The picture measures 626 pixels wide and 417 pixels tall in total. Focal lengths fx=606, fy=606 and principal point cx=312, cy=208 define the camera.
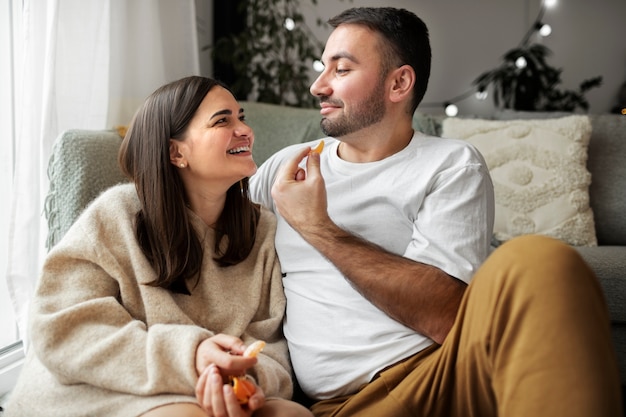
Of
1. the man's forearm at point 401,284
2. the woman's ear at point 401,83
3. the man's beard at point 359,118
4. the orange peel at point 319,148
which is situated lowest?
the man's forearm at point 401,284

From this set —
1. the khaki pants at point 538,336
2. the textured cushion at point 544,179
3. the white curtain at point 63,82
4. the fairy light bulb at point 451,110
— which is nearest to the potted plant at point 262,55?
the white curtain at point 63,82

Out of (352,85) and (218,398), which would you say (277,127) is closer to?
(352,85)

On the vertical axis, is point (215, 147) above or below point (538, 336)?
above

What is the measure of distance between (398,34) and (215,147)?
1.71ft

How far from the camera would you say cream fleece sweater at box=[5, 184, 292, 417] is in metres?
1.05

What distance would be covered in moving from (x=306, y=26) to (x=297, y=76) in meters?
0.75

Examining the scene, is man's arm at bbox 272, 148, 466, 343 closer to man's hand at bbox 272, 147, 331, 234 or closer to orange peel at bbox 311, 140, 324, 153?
man's hand at bbox 272, 147, 331, 234

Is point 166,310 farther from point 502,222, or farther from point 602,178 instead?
point 602,178

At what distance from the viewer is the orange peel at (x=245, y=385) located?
0.99 meters

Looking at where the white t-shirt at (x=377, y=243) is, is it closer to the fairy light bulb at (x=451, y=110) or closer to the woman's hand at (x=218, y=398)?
the woman's hand at (x=218, y=398)

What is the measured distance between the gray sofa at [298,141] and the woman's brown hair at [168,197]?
0.21m

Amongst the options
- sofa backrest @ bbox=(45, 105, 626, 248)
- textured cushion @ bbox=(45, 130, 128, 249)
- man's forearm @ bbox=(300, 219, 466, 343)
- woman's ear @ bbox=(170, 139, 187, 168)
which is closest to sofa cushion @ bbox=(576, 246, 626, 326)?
sofa backrest @ bbox=(45, 105, 626, 248)

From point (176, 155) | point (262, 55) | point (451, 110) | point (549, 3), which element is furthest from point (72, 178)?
point (549, 3)

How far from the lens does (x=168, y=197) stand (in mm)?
1260
